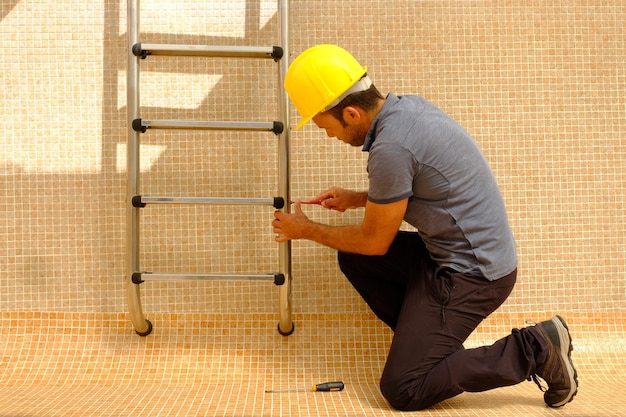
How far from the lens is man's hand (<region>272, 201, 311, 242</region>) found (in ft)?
6.66

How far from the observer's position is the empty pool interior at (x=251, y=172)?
2.39 metres

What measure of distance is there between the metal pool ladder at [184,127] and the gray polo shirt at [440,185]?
458mm

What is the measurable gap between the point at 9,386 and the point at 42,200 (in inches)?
26.6

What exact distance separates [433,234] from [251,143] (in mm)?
857

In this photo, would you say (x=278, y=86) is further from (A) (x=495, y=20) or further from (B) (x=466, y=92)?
Answer: (A) (x=495, y=20)

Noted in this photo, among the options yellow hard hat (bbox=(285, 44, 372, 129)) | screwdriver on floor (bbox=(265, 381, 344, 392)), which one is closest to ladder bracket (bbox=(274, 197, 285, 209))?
yellow hard hat (bbox=(285, 44, 372, 129))

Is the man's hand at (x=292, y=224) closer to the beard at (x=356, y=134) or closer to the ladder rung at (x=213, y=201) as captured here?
the ladder rung at (x=213, y=201)

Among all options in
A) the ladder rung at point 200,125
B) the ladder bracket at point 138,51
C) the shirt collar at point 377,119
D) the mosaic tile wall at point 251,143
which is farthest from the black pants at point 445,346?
the ladder bracket at point 138,51

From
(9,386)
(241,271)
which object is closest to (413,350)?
(241,271)

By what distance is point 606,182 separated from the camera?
2516 mm

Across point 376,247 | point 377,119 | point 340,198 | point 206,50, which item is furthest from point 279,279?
point 206,50

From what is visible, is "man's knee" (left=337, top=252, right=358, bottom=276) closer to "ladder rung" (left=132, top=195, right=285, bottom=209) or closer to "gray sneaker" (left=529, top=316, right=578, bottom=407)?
"ladder rung" (left=132, top=195, right=285, bottom=209)

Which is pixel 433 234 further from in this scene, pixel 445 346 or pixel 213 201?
pixel 213 201

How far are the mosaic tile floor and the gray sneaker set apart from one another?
206mm
